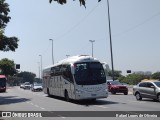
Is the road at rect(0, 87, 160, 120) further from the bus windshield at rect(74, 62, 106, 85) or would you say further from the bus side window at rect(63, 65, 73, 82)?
the bus side window at rect(63, 65, 73, 82)

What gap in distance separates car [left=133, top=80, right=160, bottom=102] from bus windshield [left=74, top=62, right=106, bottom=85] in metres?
3.38

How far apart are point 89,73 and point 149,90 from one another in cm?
450

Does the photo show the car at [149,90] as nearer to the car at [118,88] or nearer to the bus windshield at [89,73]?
the bus windshield at [89,73]

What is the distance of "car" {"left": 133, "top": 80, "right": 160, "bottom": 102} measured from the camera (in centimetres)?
2600

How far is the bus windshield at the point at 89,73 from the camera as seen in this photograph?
84.6 ft

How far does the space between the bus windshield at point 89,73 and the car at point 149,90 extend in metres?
3.38

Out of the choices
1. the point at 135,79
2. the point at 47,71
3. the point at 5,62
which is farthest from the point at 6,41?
the point at 5,62

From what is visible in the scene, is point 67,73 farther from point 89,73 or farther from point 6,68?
point 6,68

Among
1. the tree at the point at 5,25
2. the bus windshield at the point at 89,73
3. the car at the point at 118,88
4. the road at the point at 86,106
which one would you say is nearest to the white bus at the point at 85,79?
A: the bus windshield at the point at 89,73

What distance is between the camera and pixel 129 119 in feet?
48.2

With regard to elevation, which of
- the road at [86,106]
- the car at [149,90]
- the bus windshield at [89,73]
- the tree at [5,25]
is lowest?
the road at [86,106]

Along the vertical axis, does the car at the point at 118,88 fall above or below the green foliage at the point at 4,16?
below

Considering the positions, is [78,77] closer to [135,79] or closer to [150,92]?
[150,92]

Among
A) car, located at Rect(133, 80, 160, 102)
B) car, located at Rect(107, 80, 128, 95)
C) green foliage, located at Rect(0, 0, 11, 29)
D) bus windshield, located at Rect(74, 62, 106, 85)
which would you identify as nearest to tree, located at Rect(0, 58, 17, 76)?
green foliage, located at Rect(0, 0, 11, 29)
